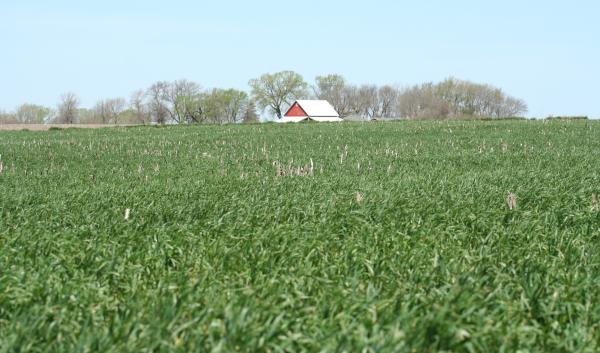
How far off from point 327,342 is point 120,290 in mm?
1830

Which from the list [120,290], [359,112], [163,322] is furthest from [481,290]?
[359,112]

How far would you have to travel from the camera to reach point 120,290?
13.0 feet

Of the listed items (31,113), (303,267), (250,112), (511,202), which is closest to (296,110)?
(250,112)

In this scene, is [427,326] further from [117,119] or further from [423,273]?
[117,119]

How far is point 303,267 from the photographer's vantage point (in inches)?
166

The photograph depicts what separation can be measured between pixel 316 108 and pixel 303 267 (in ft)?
349

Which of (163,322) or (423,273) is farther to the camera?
(423,273)

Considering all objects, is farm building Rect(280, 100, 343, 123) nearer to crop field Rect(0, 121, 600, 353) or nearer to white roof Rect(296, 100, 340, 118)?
white roof Rect(296, 100, 340, 118)

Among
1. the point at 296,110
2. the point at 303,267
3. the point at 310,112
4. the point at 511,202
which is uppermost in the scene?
the point at 296,110

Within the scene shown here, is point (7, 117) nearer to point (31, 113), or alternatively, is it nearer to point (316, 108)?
point (31, 113)

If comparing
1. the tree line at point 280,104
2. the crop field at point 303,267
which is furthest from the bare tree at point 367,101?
the crop field at point 303,267

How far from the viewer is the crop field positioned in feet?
9.30

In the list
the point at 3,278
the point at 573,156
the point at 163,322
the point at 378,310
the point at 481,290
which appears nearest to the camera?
the point at 163,322

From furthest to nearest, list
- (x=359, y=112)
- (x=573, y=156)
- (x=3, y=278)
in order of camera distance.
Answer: (x=359, y=112)
(x=573, y=156)
(x=3, y=278)
